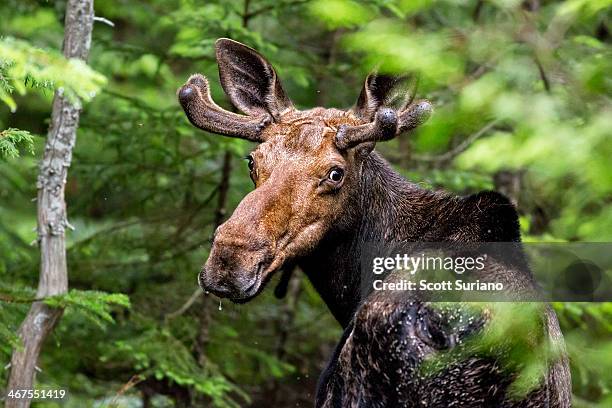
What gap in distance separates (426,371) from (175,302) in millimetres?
5805

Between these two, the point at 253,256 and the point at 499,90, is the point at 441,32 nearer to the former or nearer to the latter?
the point at 499,90

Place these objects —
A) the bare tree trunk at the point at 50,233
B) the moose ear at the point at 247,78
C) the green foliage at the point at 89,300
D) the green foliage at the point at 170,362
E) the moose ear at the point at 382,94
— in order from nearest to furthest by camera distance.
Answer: the moose ear at the point at 382,94, the green foliage at the point at 89,300, the moose ear at the point at 247,78, the bare tree trunk at the point at 50,233, the green foliage at the point at 170,362

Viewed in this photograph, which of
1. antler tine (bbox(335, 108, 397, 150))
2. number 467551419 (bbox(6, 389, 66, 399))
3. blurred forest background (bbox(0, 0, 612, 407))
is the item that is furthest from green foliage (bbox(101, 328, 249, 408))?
antler tine (bbox(335, 108, 397, 150))

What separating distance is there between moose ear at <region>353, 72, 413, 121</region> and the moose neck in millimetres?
347

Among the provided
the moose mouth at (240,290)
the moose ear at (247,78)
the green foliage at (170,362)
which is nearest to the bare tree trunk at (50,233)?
the moose ear at (247,78)

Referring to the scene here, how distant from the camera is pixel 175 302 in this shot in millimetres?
10852

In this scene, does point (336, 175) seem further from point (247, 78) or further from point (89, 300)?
point (89, 300)

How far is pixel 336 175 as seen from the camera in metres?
6.20

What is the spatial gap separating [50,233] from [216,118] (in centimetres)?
178

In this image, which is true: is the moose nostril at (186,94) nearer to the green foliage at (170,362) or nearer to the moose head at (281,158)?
the moose head at (281,158)

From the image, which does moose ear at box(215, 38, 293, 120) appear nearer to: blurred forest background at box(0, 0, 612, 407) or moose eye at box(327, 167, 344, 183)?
blurred forest background at box(0, 0, 612, 407)

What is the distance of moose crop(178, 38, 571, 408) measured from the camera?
542 cm

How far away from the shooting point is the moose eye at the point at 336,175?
6.16 meters

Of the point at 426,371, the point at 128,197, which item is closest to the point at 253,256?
the point at 426,371
